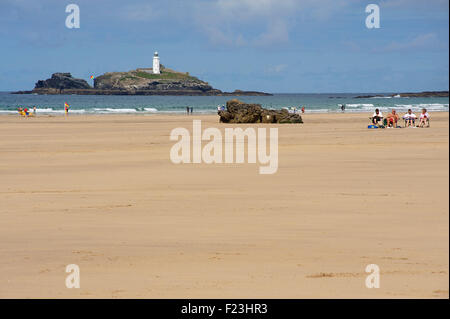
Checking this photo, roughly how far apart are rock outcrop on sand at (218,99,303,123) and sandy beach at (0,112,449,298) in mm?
21790

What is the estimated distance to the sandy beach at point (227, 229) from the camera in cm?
578

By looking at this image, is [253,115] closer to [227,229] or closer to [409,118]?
[409,118]

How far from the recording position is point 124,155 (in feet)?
57.1

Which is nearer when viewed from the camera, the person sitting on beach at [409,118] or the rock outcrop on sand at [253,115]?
the person sitting on beach at [409,118]

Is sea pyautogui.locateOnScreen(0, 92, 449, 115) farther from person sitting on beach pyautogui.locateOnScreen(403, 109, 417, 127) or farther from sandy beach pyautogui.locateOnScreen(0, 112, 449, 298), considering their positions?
sandy beach pyautogui.locateOnScreen(0, 112, 449, 298)

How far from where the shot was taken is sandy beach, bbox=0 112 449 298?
5781mm

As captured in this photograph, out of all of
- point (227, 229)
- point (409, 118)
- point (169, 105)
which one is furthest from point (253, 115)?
point (169, 105)

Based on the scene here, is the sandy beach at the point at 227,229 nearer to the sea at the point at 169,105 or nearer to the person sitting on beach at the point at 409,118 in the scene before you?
the person sitting on beach at the point at 409,118

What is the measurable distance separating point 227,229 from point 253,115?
2948 centimetres

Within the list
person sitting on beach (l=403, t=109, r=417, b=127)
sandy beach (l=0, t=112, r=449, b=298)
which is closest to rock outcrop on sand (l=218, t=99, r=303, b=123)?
person sitting on beach (l=403, t=109, r=417, b=127)

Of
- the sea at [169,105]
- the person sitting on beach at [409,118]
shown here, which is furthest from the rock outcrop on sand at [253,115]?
the sea at [169,105]

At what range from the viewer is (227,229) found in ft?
25.7

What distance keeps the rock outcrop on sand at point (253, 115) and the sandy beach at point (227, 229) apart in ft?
71.5
